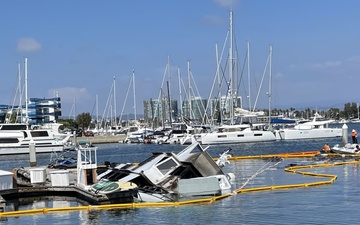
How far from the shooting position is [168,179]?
34594 millimetres

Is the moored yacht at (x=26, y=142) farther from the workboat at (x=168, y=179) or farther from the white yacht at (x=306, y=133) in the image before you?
the workboat at (x=168, y=179)

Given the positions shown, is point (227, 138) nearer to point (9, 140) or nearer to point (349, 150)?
point (9, 140)

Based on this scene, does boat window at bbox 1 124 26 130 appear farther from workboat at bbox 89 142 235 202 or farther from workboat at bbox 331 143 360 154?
workboat at bbox 89 142 235 202

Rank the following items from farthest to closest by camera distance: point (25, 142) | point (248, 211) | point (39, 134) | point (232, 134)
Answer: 1. point (232, 134)
2. point (39, 134)
3. point (25, 142)
4. point (248, 211)

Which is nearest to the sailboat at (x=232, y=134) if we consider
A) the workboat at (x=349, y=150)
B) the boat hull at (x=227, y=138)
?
the boat hull at (x=227, y=138)

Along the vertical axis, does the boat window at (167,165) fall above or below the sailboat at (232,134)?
below

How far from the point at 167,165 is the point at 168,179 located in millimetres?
1120

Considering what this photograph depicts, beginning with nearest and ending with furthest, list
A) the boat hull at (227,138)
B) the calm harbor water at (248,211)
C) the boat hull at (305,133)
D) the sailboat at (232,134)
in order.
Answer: the calm harbor water at (248,211) → the sailboat at (232,134) → the boat hull at (227,138) → the boat hull at (305,133)

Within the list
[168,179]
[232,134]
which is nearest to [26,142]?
[232,134]

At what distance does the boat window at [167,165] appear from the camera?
35.3 metres

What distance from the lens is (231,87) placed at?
10250 centimetres

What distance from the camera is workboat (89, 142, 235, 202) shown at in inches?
1272

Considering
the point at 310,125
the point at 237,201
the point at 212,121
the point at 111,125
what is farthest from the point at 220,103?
the point at 237,201

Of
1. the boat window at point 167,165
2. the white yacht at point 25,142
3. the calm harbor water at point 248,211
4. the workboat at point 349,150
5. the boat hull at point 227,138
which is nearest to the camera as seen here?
the calm harbor water at point 248,211
